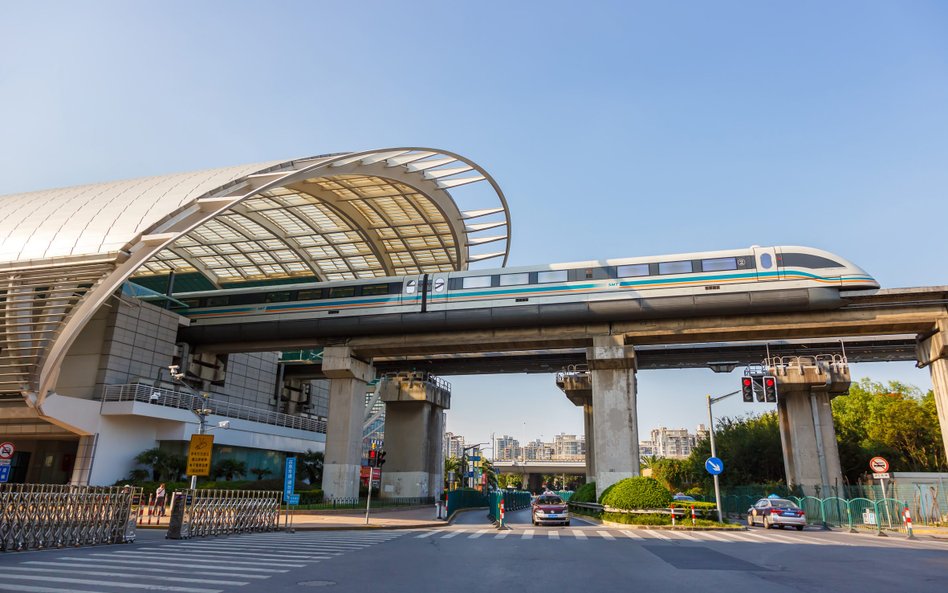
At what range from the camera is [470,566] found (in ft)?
41.1

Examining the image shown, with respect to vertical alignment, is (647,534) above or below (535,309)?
below

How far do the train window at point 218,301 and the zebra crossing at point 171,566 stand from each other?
1010 inches

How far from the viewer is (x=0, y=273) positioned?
1156 inches

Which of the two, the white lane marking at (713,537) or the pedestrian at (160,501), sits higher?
the pedestrian at (160,501)

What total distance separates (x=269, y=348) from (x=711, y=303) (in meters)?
28.9

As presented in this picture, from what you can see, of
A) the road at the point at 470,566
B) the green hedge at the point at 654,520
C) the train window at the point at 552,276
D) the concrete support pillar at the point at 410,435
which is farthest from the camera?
the concrete support pillar at the point at 410,435

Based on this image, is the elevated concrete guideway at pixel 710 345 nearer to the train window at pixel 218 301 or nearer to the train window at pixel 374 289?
the train window at pixel 218 301

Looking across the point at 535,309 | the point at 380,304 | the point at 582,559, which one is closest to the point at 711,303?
the point at 535,309

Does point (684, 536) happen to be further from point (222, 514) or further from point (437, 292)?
point (437, 292)

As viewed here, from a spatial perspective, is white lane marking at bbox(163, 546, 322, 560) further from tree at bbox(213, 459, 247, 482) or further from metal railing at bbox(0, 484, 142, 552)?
tree at bbox(213, 459, 247, 482)

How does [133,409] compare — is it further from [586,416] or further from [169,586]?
[586,416]

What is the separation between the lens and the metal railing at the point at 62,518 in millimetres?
14500

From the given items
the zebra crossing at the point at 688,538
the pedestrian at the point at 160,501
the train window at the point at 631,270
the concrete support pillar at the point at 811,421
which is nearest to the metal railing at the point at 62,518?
the zebra crossing at the point at 688,538

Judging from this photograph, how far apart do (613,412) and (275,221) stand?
3170 centimetres
